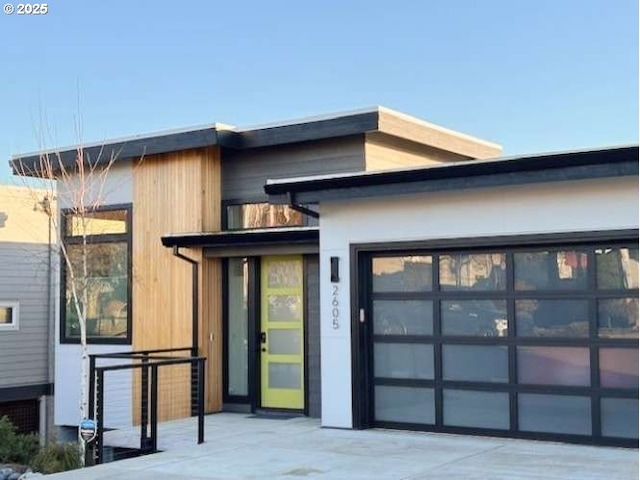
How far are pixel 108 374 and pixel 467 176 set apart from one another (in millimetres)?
7715

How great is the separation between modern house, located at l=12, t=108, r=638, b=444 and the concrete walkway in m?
0.50

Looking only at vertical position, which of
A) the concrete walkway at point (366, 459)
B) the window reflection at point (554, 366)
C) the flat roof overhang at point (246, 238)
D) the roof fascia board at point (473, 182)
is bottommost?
the concrete walkway at point (366, 459)

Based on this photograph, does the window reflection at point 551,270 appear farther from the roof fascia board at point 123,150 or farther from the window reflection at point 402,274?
the roof fascia board at point 123,150

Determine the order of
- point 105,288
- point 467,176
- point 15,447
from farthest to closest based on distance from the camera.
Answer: point 105,288
point 15,447
point 467,176

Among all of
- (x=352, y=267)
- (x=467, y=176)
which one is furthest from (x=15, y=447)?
(x=467, y=176)

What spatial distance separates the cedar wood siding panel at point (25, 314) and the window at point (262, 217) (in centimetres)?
646

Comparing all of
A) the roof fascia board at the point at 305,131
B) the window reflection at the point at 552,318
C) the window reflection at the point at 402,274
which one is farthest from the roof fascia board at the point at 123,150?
the window reflection at the point at 552,318

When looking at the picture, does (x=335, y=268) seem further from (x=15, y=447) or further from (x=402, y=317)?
(x=15, y=447)

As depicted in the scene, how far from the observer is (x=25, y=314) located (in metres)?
19.4

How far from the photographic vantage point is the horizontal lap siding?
18.8 m

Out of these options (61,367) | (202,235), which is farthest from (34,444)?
(202,235)

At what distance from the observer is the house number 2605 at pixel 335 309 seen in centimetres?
1172

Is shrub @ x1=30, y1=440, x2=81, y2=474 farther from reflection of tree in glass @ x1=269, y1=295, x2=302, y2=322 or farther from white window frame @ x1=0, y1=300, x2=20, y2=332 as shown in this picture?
white window frame @ x1=0, y1=300, x2=20, y2=332

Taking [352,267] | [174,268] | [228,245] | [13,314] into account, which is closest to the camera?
[352,267]
